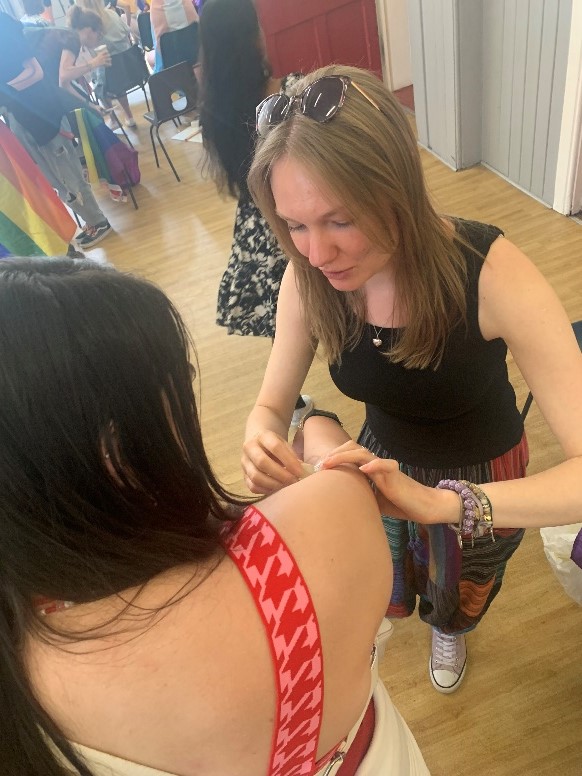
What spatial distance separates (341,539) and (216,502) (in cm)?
16

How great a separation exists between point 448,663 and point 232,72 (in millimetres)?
1943

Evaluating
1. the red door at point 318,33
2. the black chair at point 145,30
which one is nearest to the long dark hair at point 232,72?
the red door at point 318,33

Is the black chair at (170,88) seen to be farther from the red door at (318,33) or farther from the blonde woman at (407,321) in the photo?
the blonde woman at (407,321)

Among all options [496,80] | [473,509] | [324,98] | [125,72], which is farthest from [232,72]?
[125,72]

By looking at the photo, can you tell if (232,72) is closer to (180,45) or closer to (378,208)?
(378,208)

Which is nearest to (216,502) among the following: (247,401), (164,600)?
(164,600)

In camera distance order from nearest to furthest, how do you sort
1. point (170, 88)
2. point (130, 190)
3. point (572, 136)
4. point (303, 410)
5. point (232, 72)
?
point (232, 72) < point (303, 410) < point (572, 136) < point (170, 88) < point (130, 190)

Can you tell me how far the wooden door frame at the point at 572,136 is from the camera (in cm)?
270

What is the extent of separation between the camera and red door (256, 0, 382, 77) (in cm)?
481

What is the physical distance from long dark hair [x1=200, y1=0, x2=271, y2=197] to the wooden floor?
55cm

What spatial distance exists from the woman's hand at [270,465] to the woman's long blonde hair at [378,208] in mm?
294

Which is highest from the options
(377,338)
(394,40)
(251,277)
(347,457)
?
(347,457)

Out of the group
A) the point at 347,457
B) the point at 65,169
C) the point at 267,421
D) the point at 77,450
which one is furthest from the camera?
the point at 65,169

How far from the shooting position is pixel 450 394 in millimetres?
1088
